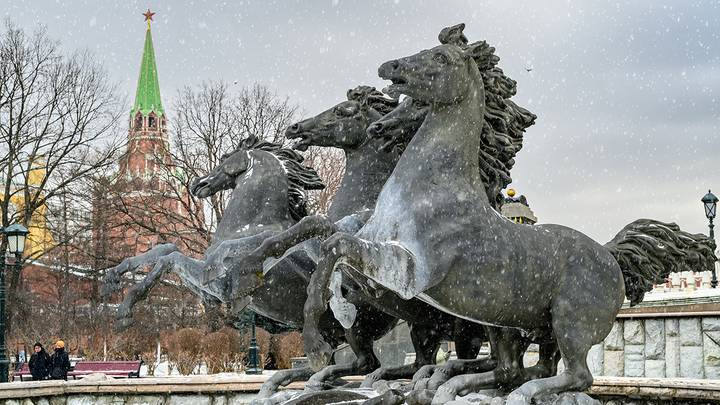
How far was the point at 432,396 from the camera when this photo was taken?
20.8 ft

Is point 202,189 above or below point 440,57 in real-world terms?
below

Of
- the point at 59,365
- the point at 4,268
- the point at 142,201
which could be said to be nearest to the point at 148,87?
the point at 142,201

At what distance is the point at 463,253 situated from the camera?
590cm

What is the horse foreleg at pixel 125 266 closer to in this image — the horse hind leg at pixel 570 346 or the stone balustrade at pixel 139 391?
the stone balustrade at pixel 139 391

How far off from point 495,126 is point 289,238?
207 cm

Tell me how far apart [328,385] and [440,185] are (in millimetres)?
2210

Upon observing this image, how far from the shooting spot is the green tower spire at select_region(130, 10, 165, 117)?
144 ft

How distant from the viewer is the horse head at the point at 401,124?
7.17 metres

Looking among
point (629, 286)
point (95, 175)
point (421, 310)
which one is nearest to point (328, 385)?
point (421, 310)

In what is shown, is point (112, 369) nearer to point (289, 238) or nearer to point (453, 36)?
point (289, 238)

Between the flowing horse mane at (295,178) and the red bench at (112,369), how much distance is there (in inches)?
462

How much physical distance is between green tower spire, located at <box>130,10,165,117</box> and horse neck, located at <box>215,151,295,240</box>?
36.3m

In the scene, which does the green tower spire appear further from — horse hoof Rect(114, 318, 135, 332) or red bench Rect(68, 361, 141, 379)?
horse hoof Rect(114, 318, 135, 332)

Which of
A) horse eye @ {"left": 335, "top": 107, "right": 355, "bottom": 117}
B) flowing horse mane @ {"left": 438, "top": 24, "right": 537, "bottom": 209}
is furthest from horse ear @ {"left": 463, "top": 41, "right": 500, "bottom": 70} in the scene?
horse eye @ {"left": 335, "top": 107, "right": 355, "bottom": 117}
